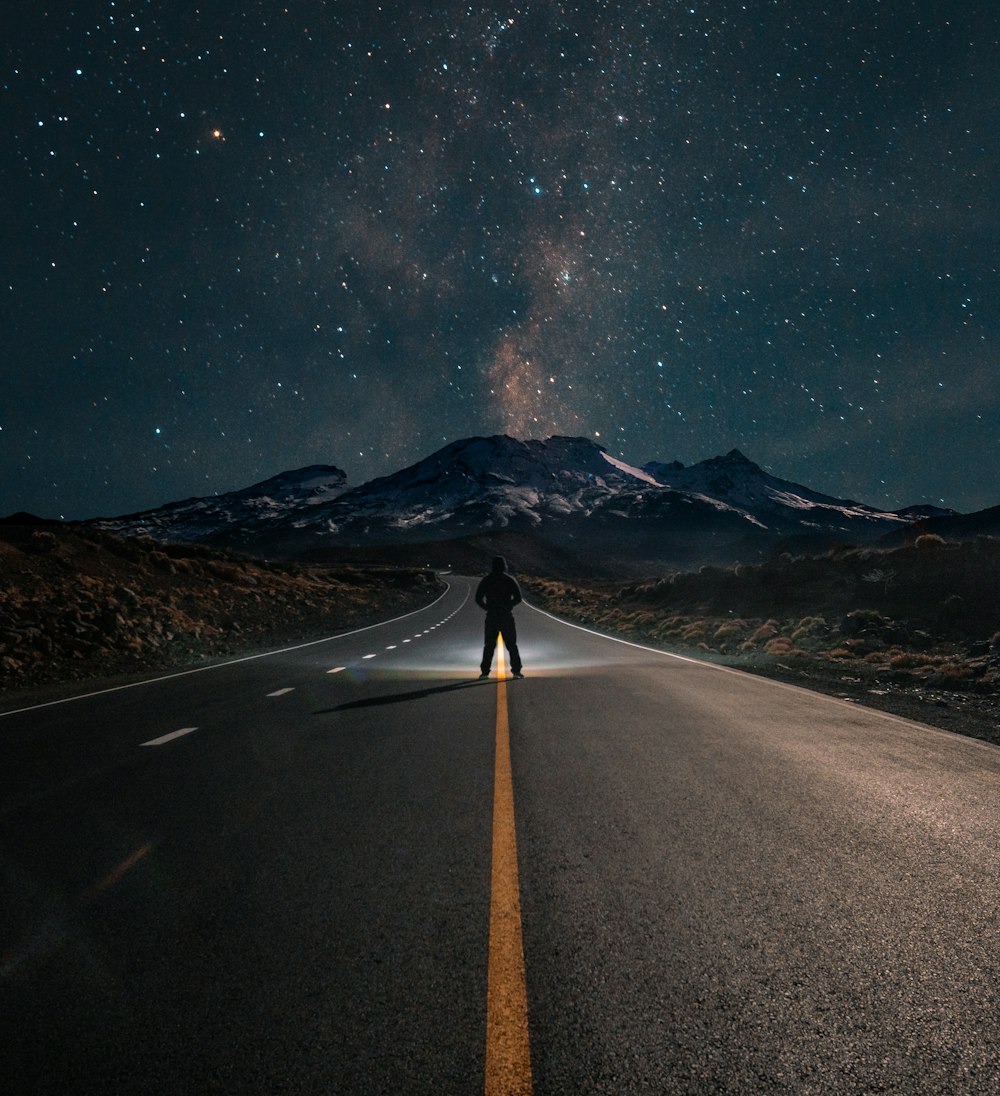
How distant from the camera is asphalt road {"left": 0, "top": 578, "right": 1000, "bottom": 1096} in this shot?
7.25ft

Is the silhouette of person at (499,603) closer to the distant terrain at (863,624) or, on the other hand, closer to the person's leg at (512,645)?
the person's leg at (512,645)

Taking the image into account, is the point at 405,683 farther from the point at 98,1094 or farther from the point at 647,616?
the point at 647,616

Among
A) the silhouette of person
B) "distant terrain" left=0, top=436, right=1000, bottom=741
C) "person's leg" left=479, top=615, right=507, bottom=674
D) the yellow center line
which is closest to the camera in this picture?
the yellow center line

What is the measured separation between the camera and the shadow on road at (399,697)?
919cm

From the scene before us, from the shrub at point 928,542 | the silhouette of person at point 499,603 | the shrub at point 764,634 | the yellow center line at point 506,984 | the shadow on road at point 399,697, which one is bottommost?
the shrub at point 764,634

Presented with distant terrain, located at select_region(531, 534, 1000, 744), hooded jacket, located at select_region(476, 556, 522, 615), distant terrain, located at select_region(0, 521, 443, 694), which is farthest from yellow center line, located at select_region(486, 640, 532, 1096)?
distant terrain, located at select_region(0, 521, 443, 694)

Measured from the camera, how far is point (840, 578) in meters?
26.7

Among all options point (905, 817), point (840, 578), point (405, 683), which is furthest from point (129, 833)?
point (840, 578)

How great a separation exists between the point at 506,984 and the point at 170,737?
241 inches

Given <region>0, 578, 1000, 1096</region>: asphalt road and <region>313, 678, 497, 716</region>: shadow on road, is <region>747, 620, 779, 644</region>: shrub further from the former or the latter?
<region>0, 578, 1000, 1096</region>: asphalt road

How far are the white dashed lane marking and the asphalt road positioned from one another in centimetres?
16

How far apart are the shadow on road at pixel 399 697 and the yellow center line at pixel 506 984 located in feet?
16.7

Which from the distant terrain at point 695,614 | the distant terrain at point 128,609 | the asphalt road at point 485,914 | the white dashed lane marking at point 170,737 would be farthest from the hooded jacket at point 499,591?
the distant terrain at point 128,609

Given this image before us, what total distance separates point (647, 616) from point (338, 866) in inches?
1083
